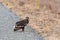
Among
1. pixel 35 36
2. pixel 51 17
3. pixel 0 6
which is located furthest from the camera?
pixel 0 6

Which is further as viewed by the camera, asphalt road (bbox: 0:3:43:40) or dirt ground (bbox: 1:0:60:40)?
dirt ground (bbox: 1:0:60:40)

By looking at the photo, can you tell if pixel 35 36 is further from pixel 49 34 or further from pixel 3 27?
pixel 3 27

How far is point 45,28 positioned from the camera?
8.09m

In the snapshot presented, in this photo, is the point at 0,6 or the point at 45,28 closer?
the point at 45,28

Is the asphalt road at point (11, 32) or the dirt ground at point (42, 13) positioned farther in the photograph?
the dirt ground at point (42, 13)

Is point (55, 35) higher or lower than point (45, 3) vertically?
lower

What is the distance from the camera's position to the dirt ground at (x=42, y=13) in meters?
7.86

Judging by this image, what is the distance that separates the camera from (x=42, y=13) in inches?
392

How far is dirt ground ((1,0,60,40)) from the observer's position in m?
7.86

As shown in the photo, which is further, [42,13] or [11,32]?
[42,13]

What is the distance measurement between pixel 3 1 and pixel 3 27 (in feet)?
14.8

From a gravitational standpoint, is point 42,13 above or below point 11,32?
above

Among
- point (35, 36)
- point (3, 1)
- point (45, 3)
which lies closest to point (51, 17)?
point (45, 3)

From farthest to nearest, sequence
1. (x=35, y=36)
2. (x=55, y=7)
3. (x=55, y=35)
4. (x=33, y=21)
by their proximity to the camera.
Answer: (x=55, y=7), (x=33, y=21), (x=55, y=35), (x=35, y=36)
